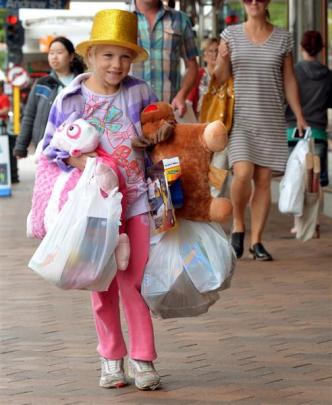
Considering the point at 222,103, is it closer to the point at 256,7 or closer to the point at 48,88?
the point at 256,7

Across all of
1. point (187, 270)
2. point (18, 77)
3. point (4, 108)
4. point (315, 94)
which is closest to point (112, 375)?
point (187, 270)

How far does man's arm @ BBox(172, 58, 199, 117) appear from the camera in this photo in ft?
28.1

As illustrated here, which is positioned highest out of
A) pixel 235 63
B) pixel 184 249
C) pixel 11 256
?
pixel 235 63

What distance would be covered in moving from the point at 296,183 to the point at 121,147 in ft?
15.9

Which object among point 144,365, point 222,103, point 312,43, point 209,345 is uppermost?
point 312,43

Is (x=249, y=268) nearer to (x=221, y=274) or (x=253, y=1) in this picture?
(x=253, y=1)

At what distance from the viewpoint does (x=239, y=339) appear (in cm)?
706

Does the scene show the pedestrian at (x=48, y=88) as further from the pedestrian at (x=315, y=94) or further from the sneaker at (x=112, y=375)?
the sneaker at (x=112, y=375)

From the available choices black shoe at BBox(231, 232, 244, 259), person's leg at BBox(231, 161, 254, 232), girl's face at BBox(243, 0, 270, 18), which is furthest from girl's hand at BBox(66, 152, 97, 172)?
black shoe at BBox(231, 232, 244, 259)

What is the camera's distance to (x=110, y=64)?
5.84m

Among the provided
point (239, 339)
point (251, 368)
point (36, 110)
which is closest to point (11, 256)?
point (36, 110)

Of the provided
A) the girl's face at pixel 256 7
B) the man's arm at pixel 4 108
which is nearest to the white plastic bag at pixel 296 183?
the girl's face at pixel 256 7

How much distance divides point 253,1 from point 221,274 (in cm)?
446

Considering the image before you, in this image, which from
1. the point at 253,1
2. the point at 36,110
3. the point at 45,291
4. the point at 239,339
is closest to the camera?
the point at 239,339
